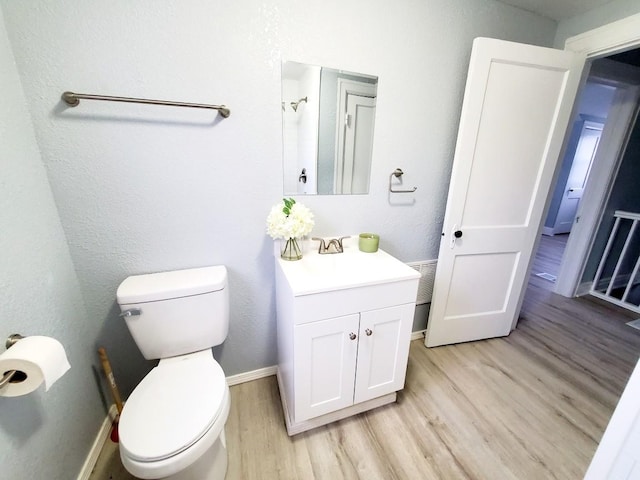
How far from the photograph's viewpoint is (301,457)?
1.14 m

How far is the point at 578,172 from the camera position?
470 cm

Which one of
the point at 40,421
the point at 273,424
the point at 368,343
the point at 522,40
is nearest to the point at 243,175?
the point at 368,343

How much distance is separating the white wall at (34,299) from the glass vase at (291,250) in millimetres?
920

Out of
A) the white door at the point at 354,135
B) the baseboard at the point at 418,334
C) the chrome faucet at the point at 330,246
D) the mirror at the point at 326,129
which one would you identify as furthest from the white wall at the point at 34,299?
the baseboard at the point at 418,334

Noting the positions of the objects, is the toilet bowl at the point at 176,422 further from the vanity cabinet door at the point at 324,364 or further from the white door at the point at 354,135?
the white door at the point at 354,135

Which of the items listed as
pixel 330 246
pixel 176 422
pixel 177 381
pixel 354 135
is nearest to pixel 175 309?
pixel 177 381

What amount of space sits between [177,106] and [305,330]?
1.10 m

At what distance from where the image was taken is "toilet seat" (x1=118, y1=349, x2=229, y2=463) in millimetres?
777

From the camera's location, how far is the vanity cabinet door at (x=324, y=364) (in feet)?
3.47

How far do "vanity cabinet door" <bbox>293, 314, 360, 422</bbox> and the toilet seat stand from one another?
0.34 meters

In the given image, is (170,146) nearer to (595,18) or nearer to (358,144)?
(358,144)

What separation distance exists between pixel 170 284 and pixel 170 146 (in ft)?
2.03

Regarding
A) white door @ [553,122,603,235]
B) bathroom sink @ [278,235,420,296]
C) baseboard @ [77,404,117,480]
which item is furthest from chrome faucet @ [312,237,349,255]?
white door @ [553,122,603,235]

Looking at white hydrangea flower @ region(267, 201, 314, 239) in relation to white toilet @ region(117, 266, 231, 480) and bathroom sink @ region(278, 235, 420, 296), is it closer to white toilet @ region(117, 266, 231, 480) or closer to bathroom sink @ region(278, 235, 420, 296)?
bathroom sink @ region(278, 235, 420, 296)
